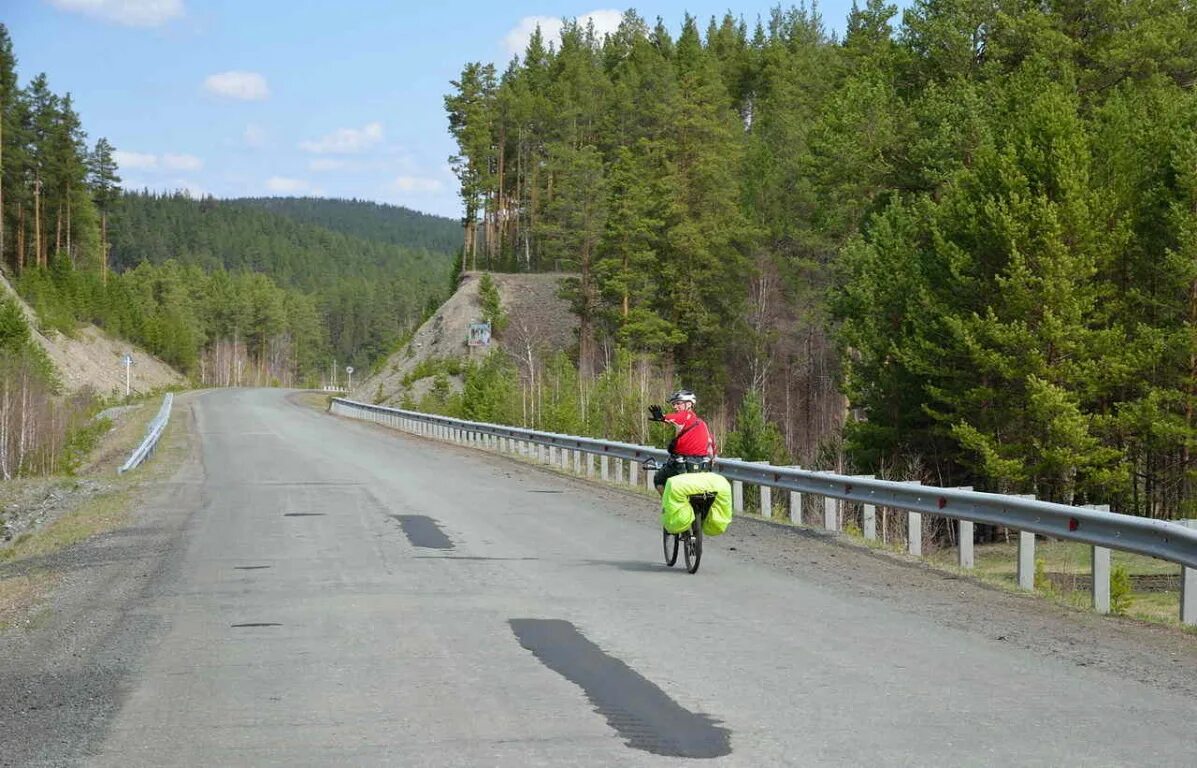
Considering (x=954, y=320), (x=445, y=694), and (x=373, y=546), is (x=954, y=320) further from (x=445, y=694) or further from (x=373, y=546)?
(x=445, y=694)

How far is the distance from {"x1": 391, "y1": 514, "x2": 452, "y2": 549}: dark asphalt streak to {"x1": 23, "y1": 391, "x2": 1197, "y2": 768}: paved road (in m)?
0.17

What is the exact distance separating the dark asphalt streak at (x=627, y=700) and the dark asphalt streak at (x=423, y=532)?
619cm

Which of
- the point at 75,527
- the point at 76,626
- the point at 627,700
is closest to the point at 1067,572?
the point at 627,700

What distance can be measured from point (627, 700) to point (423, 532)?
1021cm

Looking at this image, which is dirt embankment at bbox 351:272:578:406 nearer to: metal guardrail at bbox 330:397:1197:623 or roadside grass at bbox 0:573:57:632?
metal guardrail at bbox 330:397:1197:623

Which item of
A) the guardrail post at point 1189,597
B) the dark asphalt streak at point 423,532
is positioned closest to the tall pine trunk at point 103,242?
the dark asphalt streak at point 423,532

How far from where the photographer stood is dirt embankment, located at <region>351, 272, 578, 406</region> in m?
93.7

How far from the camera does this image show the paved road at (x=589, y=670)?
6.06 metres

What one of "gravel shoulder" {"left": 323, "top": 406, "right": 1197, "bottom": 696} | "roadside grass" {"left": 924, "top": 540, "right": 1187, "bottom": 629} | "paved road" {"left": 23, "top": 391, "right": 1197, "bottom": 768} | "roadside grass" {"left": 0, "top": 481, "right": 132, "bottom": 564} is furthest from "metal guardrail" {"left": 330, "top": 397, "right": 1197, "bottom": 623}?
"roadside grass" {"left": 0, "top": 481, "right": 132, "bottom": 564}

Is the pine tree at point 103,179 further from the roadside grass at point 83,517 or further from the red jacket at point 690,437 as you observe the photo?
the red jacket at point 690,437

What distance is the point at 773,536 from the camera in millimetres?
17422

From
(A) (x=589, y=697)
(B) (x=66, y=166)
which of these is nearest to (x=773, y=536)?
(A) (x=589, y=697)

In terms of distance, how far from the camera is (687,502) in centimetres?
1320

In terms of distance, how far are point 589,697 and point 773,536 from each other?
10544mm
